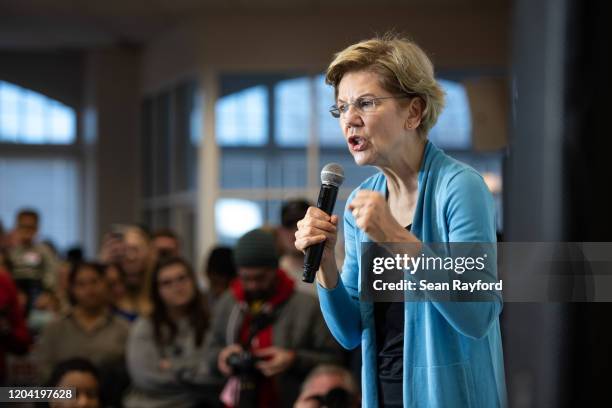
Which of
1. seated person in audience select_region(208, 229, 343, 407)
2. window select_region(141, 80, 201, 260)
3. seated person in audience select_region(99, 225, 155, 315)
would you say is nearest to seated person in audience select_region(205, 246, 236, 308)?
seated person in audience select_region(99, 225, 155, 315)

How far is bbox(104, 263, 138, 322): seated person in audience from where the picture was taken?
13.6ft

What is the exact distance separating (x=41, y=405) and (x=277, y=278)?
4.19 ft

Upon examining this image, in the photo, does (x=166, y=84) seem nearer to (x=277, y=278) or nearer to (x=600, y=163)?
(x=277, y=278)

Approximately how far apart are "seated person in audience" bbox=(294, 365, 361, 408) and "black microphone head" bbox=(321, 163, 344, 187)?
109cm

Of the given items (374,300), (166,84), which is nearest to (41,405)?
(374,300)

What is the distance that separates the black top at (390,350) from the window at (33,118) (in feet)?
32.7

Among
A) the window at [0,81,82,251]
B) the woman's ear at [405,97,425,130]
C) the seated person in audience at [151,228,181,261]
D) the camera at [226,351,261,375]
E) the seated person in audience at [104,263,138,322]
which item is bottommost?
the camera at [226,351,261,375]

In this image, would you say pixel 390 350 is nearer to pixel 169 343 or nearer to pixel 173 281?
pixel 169 343

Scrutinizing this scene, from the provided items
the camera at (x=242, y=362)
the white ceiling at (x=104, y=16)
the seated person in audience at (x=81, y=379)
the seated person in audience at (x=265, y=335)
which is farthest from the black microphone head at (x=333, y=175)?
the white ceiling at (x=104, y=16)

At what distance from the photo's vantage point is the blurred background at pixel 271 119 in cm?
140

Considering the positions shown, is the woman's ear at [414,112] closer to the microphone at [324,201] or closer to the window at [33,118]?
the microphone at [324,201]

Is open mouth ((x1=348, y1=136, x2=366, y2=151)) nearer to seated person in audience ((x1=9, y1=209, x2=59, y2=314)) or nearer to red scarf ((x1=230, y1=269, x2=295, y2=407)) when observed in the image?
red scarf ((x1=230, y1=269, x2=295, y2=407))

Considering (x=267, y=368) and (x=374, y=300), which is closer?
(x=374, y=300)

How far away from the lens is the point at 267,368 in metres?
2.76
